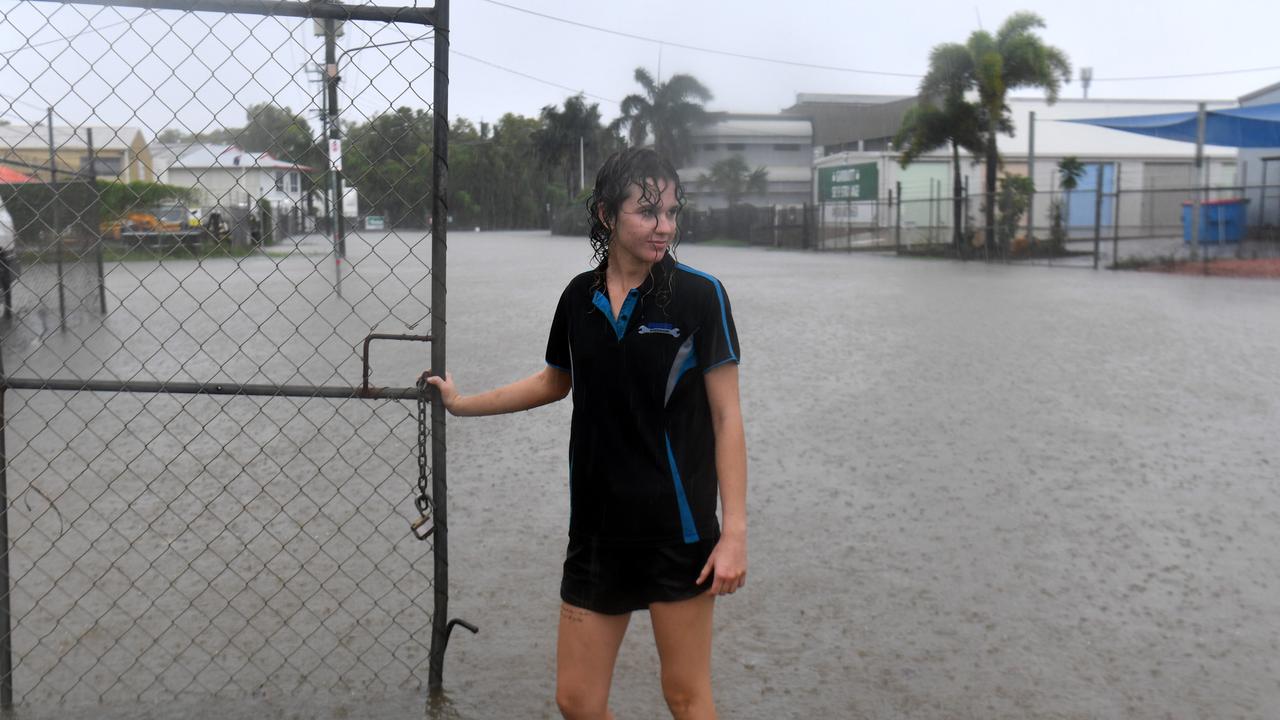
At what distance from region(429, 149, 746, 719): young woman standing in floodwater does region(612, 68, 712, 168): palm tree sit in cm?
3275

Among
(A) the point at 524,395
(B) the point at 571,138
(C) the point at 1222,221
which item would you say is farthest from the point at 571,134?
(A) the point at 524,395

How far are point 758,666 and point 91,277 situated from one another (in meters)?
11.4

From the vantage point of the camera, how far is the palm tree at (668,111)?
135 ft

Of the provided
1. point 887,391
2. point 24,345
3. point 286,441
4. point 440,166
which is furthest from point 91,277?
point 440,166

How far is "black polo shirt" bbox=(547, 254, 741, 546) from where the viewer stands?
2.72m

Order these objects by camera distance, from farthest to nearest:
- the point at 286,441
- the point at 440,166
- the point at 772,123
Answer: the point at 772,123
the point at 286,441
the point at 440,166

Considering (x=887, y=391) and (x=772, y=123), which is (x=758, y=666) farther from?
(x=772, y=123)

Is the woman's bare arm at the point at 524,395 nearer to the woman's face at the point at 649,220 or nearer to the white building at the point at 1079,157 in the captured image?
the woman's face at the point at 649,220

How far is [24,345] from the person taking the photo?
11.3 m

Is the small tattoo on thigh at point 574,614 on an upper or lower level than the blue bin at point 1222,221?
lower

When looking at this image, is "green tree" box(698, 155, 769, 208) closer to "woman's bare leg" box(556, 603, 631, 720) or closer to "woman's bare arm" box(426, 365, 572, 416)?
"woman's bare arm" box(426, 365, 572, 416)

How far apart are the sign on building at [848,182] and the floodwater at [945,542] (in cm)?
3478

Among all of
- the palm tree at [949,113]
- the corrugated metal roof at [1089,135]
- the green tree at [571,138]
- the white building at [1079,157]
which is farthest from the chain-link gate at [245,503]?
the green tree at [571,138]

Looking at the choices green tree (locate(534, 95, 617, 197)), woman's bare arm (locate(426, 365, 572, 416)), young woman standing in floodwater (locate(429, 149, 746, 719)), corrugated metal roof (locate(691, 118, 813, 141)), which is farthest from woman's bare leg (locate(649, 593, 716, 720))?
green tree (locate(534, 95, 617, 197))
